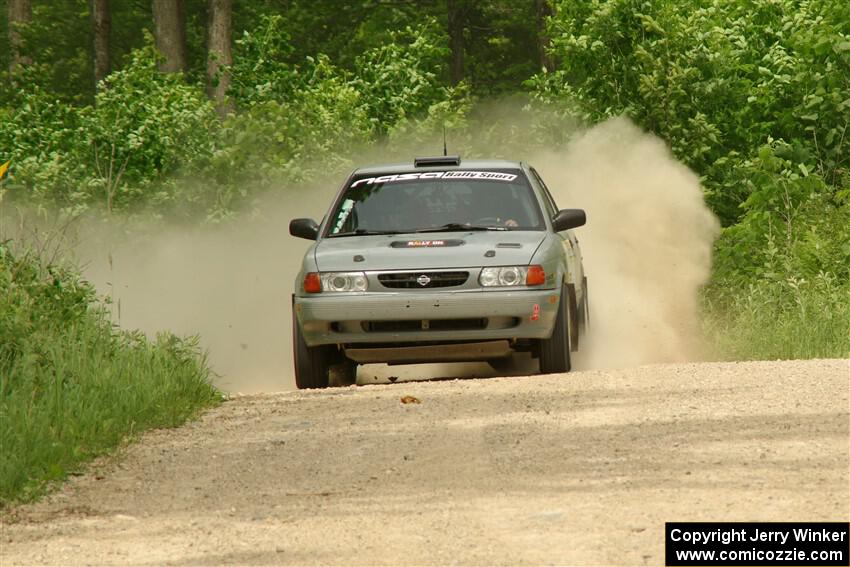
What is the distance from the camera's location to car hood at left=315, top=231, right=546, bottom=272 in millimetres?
11898

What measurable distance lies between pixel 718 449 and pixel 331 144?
1382 centimetres

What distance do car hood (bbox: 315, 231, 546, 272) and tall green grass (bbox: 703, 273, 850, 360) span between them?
7.94ft

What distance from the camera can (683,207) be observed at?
1958 cm

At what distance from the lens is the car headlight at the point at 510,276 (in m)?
11.8

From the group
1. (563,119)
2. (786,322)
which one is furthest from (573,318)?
A: (563,119)

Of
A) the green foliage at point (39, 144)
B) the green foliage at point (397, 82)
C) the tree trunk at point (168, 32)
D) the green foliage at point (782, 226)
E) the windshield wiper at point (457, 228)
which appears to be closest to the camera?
the windshield wiper at point (457, 228)

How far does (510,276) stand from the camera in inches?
468

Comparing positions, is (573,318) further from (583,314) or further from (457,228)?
(583,314)

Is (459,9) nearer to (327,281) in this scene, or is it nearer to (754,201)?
(754,201)

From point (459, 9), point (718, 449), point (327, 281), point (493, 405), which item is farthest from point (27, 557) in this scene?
point (459, 9)

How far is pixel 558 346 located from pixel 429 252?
3.82 ft

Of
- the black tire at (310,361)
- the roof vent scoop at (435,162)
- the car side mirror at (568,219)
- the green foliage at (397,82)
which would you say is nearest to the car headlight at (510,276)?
the car side mirror at (568,219)

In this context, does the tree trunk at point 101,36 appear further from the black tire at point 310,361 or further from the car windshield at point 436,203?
the black tire at point 310,361

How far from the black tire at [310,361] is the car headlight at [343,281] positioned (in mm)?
422
